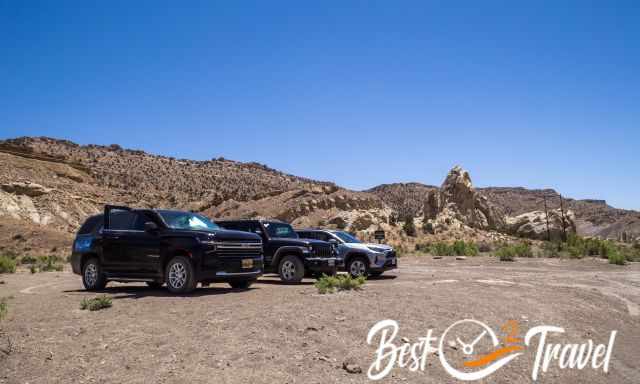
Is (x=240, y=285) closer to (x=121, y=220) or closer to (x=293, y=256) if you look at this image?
(x=293, y=256)

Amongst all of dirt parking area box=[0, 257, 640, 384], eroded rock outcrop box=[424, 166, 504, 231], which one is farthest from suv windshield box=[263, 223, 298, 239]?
eroded rock outcrop box=[424, 166, 504, 231]

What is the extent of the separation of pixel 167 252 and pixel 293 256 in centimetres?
454

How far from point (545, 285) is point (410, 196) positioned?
78.5 m

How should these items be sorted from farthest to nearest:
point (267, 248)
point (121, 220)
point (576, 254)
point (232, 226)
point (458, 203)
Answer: point (458, 203) → point (576, 254) → point (232, 226) → point (267, 248) → point (121, 220)

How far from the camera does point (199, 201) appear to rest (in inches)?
2414

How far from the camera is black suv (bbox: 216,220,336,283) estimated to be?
15617 millimetres

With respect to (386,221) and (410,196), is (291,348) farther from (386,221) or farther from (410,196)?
(410,196)

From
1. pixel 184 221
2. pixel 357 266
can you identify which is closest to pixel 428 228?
pixel 357 266

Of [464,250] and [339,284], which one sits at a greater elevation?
[464,250]

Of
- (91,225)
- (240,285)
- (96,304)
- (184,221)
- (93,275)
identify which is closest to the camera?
(96,304)

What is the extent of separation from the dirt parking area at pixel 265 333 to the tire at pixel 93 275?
84cm

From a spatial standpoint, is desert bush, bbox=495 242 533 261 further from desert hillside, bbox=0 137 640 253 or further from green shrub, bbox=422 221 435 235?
green shrub, bbox=422 221 435 235

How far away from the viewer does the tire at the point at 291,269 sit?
1555cm

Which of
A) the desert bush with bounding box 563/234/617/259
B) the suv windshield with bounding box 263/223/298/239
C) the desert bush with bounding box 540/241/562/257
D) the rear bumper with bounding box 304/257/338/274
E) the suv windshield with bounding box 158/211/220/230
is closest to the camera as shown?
the suv windshield with bounding box 158/211/220/230
